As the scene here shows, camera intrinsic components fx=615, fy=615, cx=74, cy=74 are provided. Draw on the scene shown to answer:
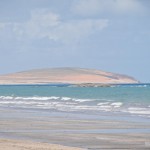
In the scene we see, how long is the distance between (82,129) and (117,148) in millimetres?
8616

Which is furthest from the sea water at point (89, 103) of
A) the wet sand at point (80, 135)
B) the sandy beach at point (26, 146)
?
Result: the sandy beach at point (26, 146)

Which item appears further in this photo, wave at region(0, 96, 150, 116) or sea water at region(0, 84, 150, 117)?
sea water at region(0, 84, 150, 117)

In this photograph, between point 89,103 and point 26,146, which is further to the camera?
point 89,103

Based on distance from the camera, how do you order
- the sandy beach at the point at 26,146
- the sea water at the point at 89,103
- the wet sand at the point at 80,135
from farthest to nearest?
the sea water at the point at 89,103 → the wet sand at the point at 80,135 → the sandy beach at the point at 26,146

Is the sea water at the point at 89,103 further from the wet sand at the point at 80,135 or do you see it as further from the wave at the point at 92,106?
the wet sand at the point at 80,135

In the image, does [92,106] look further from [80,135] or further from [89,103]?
[80,135]

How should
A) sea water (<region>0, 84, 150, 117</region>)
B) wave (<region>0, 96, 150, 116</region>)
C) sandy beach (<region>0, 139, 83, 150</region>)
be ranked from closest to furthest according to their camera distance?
sandy beach (<region>0, 139, 83, 150</region>)
wave (<region>0, 96, 150, 116</region>)
sea water (<region>0, 84, 150, 117</region>)

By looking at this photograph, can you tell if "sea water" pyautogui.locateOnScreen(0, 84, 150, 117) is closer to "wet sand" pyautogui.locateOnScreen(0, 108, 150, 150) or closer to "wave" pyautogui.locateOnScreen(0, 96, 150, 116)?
"wave" pyautogui.locateOnScreen(0, 96, 150, 116)

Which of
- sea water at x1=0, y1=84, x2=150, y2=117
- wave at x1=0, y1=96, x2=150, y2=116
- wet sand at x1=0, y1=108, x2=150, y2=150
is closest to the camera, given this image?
wet sand at x1=0, y1=108, x2=150, y2=150

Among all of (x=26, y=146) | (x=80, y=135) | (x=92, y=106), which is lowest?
(x=26, y=146)

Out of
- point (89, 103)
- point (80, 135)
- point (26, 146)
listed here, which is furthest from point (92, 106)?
point (26, 146)

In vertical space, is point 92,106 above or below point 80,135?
above

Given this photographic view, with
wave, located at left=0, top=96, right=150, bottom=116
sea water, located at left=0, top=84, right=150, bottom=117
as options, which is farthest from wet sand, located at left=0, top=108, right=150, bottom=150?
wave, located at left=0, top=96, right=150, bottom=116

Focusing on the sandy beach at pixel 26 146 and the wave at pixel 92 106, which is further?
the wave at pixel 92 106
